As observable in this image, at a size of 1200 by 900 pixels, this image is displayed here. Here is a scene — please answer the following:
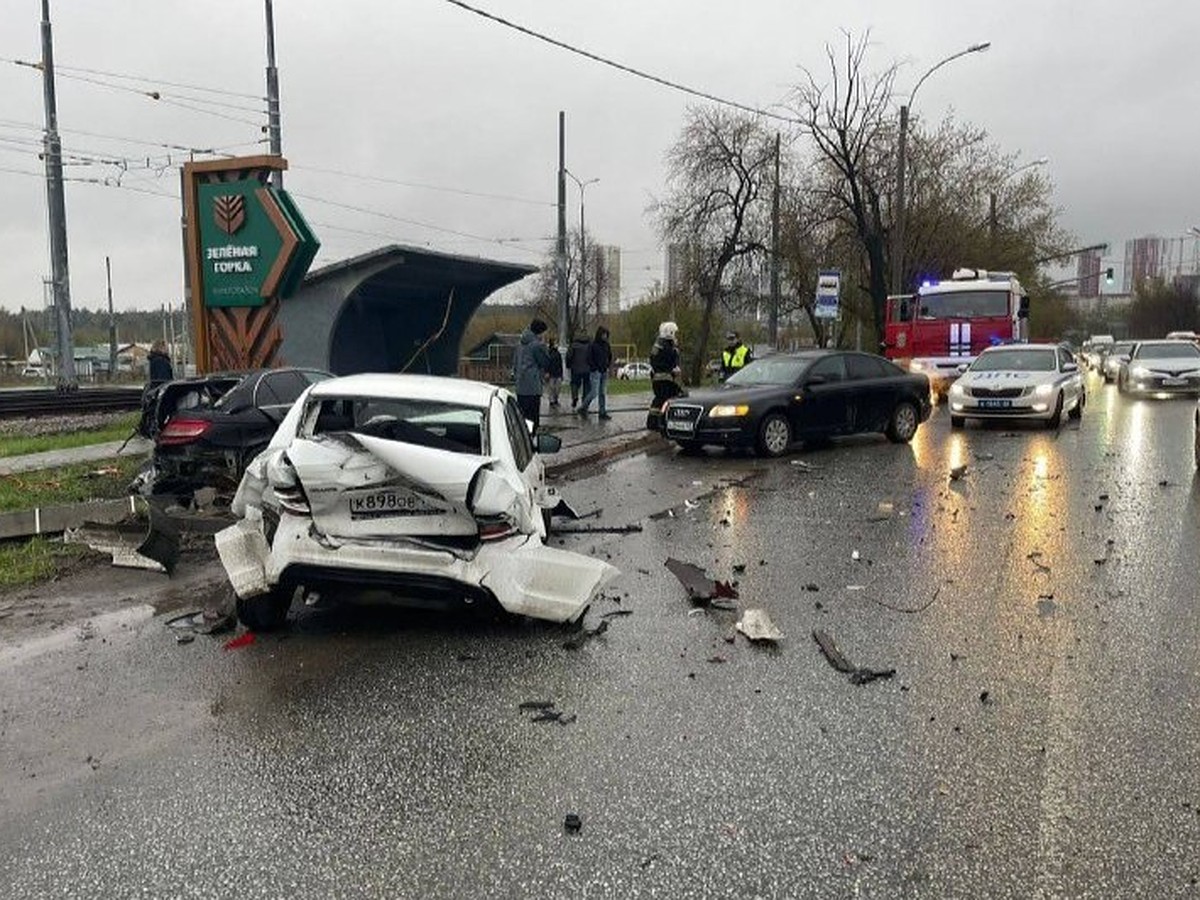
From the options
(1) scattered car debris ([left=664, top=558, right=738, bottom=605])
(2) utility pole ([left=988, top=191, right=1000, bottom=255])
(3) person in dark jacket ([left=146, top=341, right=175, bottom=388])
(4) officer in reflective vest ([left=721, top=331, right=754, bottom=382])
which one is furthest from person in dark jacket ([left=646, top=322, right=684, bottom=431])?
(2) utility pole ([left=988, top=191, right=1000, bottom=255])

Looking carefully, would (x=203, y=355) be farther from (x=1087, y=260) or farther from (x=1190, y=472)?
(x=1087, y=260)

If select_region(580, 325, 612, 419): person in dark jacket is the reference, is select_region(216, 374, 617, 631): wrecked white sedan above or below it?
below

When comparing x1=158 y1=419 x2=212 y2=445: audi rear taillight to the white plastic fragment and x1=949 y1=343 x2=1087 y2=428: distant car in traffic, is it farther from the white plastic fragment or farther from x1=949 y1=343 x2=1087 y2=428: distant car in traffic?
x1=949 y1=343 x2=1087 y2=428: distant car in traffic

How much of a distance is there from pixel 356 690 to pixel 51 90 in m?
25.3

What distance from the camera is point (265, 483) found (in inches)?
220

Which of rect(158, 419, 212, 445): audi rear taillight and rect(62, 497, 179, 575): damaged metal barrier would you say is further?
rect(158, 419, 212, 445): audi rear taillight

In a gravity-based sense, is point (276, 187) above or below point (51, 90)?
below

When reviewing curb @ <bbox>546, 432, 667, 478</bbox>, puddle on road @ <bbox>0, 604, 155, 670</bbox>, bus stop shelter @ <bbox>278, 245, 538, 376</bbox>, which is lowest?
puddle on road @ <bbox>0, 604, 155, 670</bbox>

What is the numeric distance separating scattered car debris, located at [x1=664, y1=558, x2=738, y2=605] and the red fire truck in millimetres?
17163

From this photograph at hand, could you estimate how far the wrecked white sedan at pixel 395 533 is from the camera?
17.2 feet

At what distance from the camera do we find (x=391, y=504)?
531 centimetres

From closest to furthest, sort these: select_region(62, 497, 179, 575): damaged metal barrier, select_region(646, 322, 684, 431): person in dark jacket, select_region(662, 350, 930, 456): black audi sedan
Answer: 1. select_region(62, 497, 179, 575): damaged metal barrier
2. select_region(662, 350, 930, 456): black audi sedan
3. select_region(646, 322, 684, 431): person in dark jacket

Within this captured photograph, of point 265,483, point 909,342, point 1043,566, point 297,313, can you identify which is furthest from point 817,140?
point 265,483

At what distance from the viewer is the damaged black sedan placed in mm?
9211
